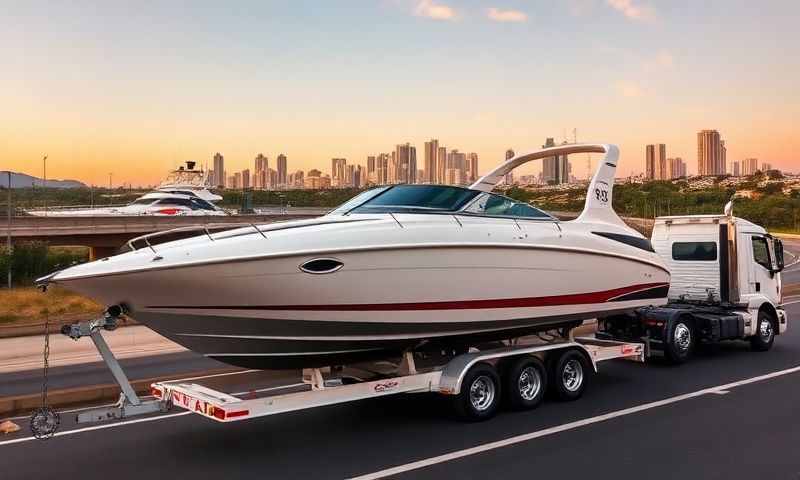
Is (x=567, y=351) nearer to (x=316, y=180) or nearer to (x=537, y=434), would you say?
(x=537, y=434)

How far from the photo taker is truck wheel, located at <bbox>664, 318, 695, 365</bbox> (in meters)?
11.5

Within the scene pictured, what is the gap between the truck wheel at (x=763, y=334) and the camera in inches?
512

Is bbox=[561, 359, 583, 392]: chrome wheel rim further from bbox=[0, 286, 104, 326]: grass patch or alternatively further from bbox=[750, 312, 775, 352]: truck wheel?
bbox=[0, 286, 104, 326]: grass patch

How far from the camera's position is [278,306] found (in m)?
6.96

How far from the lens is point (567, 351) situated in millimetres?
9523

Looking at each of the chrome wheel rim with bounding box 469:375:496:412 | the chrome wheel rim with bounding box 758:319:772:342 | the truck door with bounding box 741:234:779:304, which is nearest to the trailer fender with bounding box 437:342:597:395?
the chrome wheel rim with bounding box 469:375:496:412

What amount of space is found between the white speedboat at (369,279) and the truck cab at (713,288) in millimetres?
2170

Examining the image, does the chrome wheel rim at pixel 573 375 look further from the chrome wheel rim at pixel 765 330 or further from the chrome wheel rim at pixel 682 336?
the chrome wheel rim at pixel 765 330

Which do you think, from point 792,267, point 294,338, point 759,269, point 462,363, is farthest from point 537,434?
point 792,267

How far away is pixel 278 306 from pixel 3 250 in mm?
29264

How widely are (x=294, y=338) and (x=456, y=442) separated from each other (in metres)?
2.05

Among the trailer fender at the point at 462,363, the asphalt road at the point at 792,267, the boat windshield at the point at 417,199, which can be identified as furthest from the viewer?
the asphalt road at the point at 792,267

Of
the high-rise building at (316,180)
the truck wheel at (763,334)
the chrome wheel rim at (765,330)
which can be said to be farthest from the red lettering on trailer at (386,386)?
the high-rise building at (316,180)

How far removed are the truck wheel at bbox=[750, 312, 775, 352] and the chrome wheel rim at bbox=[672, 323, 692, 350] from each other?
197cm
